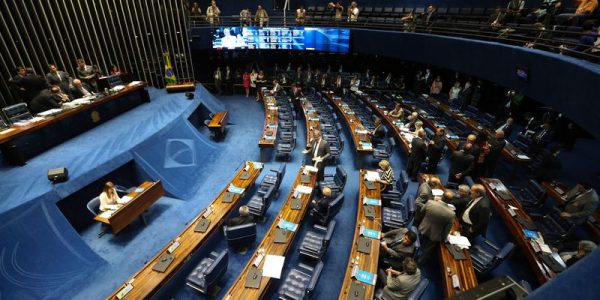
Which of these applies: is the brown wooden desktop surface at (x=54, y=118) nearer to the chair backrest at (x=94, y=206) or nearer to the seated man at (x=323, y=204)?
the chair backrest at (x=94, y=206)

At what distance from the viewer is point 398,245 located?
5.27 m

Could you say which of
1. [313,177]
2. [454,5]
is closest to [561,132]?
[454,5]

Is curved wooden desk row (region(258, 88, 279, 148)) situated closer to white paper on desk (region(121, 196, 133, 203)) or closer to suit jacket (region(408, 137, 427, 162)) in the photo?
white paper on desk (region(121, 196, 133, 203))

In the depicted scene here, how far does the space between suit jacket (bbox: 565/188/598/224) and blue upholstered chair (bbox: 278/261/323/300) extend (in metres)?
5.44

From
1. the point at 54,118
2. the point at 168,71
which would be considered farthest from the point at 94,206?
the point at 168,71

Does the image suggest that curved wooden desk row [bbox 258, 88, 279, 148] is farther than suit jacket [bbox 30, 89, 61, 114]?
Yes

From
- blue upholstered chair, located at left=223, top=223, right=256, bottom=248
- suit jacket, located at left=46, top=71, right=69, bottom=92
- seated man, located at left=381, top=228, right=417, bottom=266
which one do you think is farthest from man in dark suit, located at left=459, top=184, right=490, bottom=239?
suit jacket, located at left=46, top=71, right=69, bottom=92

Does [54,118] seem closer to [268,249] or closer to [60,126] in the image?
[60,126]

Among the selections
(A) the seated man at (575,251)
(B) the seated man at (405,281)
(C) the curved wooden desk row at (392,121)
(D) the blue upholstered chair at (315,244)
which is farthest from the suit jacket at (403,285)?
(C) the curved wooden desk row at (392,121)

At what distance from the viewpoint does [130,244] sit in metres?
6.91

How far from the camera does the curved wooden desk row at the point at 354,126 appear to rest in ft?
31.0

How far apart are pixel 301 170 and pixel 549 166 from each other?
6.58 m

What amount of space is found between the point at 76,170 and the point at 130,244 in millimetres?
2435

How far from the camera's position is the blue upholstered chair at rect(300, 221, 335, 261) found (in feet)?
18.6
